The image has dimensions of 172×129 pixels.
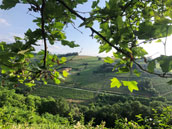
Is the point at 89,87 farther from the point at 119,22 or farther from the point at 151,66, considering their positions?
the point at 119,22

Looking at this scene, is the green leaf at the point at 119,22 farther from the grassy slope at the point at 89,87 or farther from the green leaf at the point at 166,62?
the grassy slope at the point at 89,87

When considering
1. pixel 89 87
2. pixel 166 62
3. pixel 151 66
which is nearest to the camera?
pixel 166 62

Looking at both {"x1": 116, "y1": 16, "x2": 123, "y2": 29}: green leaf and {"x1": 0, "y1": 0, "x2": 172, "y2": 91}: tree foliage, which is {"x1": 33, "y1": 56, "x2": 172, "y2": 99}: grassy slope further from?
{"x1": 116, "y1": 16, "x2": 123, "y2": 29}: green leaf

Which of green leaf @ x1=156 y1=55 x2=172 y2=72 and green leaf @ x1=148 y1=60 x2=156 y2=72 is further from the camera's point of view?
green leaf @ x1=148 y1=60 x2=156 y2=72

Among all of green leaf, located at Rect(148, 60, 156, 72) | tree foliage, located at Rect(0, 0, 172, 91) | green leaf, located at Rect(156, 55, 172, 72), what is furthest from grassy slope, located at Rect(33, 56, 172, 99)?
green leaf, located at Rect(156, 55, 172, 72)

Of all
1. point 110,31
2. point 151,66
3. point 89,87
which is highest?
point 110,31

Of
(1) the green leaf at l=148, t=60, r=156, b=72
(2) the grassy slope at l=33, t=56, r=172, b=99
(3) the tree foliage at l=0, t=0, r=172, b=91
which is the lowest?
(2) the grassy slope at l=33, t=56, r=172, b=99

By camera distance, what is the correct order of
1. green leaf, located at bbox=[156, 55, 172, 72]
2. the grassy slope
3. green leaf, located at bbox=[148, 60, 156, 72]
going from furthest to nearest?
the grassy slope → green leaf, located at bbox=[148, 60, 156, 72] → green leaf, located at bbox=[156, 55, 172, 72]

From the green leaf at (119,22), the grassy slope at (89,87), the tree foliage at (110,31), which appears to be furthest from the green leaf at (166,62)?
the grassy slope at (89,87)

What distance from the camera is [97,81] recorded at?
337 feet

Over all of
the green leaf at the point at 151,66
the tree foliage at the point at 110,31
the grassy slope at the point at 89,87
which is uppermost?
the tree foliage at the point at 110,31

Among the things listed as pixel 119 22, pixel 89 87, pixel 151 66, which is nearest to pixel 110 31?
pixel 119 22

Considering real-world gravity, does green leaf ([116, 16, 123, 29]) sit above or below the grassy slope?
above

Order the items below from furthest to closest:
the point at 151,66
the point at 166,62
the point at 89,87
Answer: the point at 89,87 → the point at 151,66 → the point at 166,62
